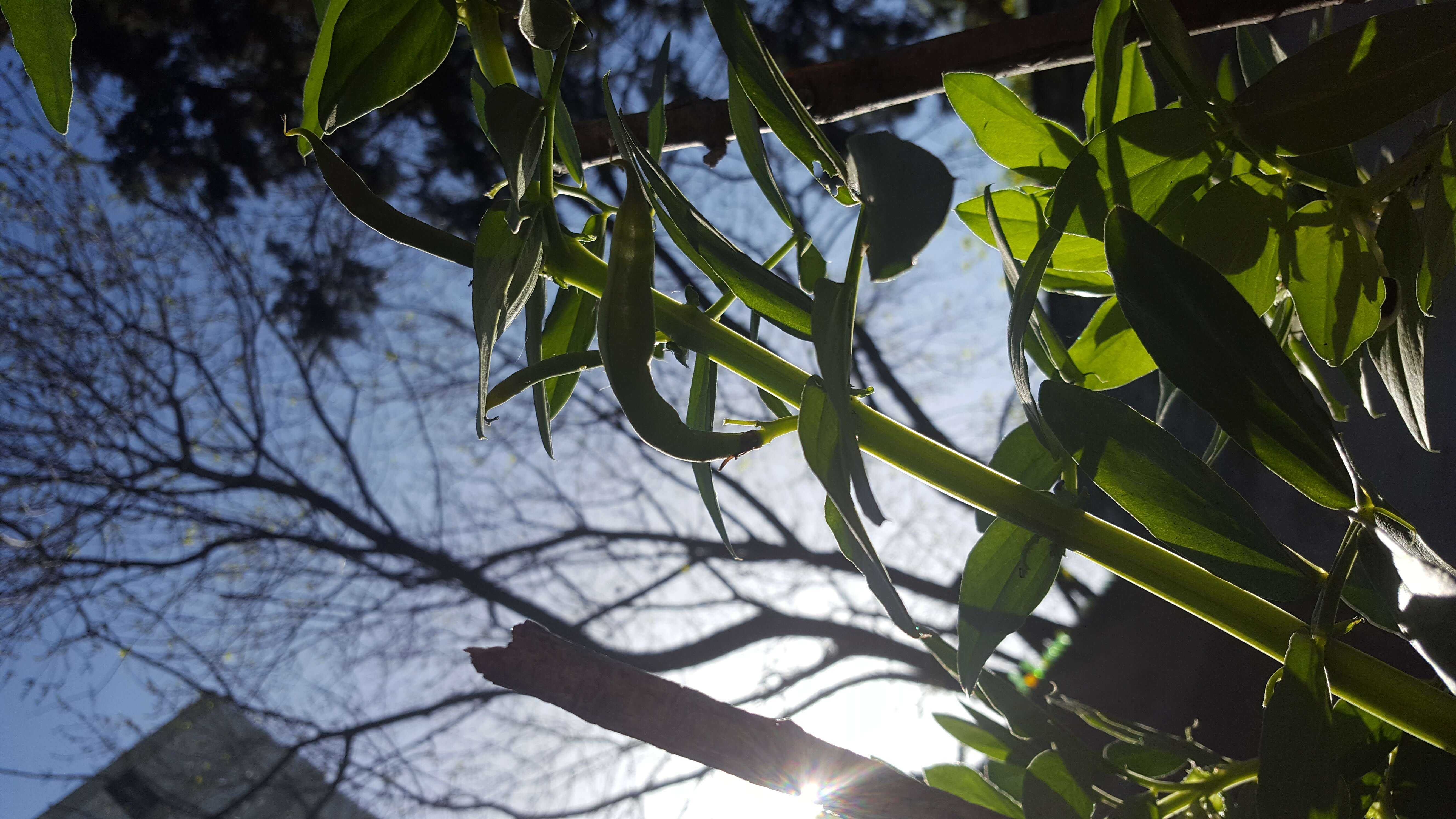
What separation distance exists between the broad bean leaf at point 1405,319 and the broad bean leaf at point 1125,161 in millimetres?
49

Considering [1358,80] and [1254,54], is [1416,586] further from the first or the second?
[1254,54]

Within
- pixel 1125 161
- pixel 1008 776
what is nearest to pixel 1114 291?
pixel 1125 161

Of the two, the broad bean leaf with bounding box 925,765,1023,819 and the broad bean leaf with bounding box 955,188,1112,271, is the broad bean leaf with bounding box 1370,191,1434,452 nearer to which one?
the broad bean leaf with bounding box 955,188,1112,271

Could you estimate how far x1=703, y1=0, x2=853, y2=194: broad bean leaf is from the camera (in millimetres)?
125

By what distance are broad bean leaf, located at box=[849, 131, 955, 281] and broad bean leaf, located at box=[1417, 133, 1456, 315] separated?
0.13m

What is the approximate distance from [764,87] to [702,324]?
0.04 metres

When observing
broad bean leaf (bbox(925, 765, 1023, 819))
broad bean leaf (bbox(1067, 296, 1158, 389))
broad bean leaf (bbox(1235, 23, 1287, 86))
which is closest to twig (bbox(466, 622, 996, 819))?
broad bean leaf (bbox(925, 765, 1023, 819))

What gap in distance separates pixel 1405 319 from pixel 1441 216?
0.02 metres

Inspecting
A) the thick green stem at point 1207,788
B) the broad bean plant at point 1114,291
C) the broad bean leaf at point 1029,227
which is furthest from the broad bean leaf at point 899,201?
the thick green stem at point 1207,788

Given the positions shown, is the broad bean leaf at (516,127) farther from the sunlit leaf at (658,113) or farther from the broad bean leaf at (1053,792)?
the broad bean leaf at (1053,792)

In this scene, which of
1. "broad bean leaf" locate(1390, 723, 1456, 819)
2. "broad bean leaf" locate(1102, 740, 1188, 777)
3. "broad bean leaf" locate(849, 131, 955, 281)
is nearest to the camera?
"broad bean leaf" locate(849, 131, 955, 281)

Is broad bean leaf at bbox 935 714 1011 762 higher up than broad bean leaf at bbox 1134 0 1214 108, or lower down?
lower down

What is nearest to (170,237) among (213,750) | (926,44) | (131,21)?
(131,21)

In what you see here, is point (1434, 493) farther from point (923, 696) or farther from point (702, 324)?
point (923, 696)
